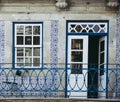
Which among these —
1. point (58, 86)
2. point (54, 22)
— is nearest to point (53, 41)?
point (54, 22)

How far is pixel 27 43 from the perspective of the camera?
13.2 metres

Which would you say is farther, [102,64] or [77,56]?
[102,64]

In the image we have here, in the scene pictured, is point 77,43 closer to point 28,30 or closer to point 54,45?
point 54,45

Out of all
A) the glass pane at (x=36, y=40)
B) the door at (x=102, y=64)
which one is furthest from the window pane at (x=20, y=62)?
the door at (x=102, y=64)

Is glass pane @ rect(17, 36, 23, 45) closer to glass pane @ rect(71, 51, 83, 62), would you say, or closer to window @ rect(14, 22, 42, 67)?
window @ rect(14, 22, 42, 67)

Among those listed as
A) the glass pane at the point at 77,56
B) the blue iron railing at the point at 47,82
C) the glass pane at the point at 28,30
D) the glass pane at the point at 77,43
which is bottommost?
the blue iron railing at the point at 47,82

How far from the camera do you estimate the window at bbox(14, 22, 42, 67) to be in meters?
13.1

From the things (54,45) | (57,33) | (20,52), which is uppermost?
(57,33)

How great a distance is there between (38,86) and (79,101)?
1.99 meters

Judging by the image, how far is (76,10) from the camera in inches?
517

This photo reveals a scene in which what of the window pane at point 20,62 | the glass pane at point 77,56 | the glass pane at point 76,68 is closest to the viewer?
the glass pane at point 76,68

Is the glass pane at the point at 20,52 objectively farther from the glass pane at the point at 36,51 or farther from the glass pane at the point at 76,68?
the glass pane at the point at 76,68

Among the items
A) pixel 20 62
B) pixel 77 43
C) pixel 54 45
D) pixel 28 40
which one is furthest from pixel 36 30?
pixel 77 43

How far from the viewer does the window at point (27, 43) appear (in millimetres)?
13109
